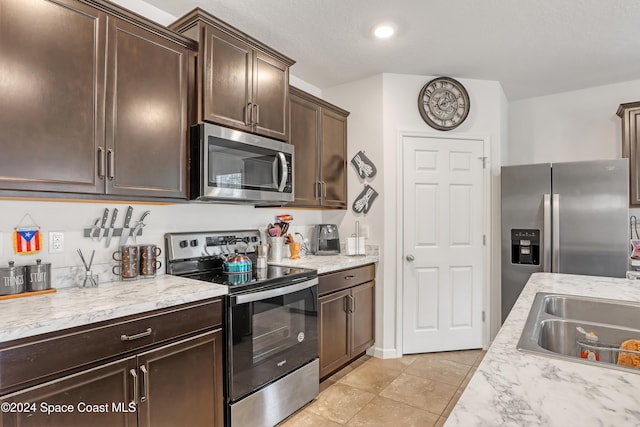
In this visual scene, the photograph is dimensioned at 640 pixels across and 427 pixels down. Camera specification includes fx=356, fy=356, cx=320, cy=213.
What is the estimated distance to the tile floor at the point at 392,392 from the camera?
2225mm

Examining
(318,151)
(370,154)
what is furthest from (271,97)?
(370,154)

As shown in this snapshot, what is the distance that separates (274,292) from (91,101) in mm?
1314

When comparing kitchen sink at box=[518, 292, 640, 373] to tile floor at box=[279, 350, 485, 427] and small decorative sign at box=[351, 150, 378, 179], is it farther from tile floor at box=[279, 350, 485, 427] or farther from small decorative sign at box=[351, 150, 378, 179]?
small decorative sign at box=[351, 150, 378, 179]

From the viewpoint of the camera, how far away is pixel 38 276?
165 cm

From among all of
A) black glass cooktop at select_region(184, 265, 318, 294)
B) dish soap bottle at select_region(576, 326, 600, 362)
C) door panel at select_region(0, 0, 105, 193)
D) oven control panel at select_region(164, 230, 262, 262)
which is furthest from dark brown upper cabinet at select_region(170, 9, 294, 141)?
dish soap bottle at select_region(576, 326, 600, 362)

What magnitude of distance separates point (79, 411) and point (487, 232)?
10.7ft

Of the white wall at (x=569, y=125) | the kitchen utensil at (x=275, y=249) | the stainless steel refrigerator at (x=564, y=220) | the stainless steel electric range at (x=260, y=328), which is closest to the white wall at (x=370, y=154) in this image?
the kitchen utensil at (x=275, y=249)

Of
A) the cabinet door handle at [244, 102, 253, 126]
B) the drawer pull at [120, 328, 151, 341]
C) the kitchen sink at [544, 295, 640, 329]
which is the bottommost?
the drawer pull at [120, 328, 151, 341]

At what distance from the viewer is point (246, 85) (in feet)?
7.25

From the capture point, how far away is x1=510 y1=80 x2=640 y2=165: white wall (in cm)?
348

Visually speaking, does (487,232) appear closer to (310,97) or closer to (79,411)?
(310,97)

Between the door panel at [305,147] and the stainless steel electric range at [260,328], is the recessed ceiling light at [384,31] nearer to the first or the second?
the door panel at [305,147]

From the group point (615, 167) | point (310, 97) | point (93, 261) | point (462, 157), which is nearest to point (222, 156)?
point (93, 261)

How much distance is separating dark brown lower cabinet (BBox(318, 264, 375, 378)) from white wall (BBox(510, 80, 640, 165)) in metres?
2.12
